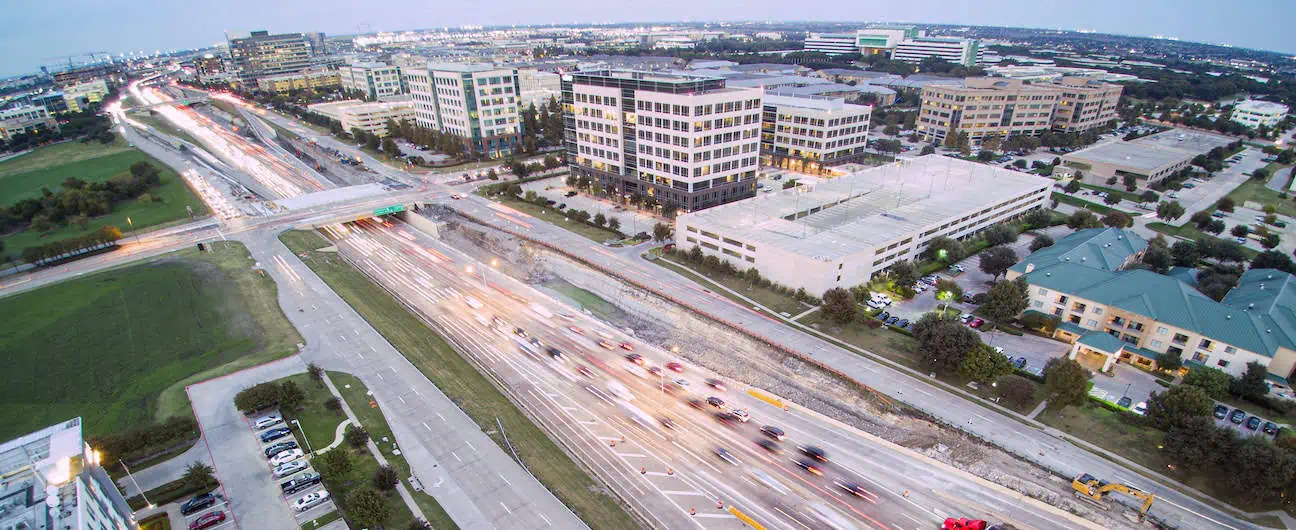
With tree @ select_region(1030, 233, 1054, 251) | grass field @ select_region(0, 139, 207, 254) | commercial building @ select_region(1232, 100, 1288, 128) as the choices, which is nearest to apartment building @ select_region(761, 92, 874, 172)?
tree @ select_region(1030, 233, 1054, 251)

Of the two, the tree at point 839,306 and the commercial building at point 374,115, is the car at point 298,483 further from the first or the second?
the commercial building at point 374,115

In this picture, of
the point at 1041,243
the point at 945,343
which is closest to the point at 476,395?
the point at 945,343

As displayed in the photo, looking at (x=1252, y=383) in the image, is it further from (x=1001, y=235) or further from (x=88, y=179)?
(x=88, y=179)

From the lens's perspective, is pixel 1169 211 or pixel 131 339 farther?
pixel 1169 211

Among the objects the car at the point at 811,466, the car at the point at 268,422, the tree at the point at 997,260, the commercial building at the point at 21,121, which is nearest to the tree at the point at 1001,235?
the tree at the point at 997,260

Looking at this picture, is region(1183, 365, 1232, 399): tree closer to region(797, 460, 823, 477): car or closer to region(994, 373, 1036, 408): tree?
region(994, 373, 1036, 408): tree

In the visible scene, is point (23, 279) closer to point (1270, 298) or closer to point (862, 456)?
point (862, 456)
